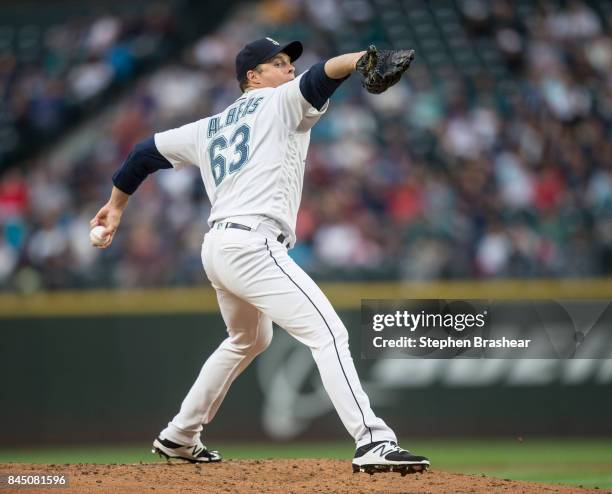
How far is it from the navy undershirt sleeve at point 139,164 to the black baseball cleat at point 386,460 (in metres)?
1.62

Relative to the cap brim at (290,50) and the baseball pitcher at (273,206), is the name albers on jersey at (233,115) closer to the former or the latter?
the baseball pitcher at (273,206)

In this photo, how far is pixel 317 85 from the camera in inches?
153

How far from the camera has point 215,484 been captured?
434 cm

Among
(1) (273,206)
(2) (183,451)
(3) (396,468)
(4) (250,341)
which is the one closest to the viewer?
(3) (396,468)

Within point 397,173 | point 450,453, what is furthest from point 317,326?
point 397,173

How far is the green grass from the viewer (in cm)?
702

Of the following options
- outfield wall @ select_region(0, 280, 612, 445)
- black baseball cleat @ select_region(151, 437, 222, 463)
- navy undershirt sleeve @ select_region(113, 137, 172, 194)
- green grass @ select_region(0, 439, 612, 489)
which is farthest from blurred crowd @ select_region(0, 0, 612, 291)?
navy undershirt sleeve @ select_region(113, 137, 172, 194)

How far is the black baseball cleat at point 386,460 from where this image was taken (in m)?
3.83

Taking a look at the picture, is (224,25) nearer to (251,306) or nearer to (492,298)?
(492,298)

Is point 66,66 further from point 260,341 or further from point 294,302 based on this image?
point 294,302

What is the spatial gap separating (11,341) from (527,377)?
12.9 feet

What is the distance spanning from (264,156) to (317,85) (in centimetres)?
42

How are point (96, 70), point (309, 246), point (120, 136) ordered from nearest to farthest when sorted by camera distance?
1. point (309, 246)
2. point (120, 136)
3. point (96, 70)

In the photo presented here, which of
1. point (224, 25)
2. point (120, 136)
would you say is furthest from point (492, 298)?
point (224, 25)
